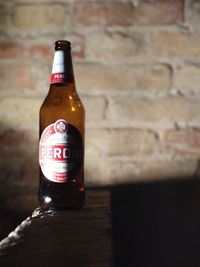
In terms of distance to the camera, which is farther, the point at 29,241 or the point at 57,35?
the point at 57,35

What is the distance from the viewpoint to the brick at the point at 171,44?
1060 mm

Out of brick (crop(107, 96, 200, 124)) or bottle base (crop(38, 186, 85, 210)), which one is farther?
brick (crop(107, 96, 200, 124))

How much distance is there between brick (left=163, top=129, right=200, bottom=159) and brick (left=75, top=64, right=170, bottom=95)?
13 cm

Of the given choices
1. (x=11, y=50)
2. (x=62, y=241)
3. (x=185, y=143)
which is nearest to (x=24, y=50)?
(x=11, y=50)

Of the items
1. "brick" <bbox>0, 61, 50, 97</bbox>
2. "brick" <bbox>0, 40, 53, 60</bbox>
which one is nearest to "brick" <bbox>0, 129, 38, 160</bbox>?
"brick" <bbox>0, 61, 50, 97</bbox>

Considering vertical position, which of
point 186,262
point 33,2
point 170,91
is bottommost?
point 186,262

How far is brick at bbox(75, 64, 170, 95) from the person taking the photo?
3.46ft

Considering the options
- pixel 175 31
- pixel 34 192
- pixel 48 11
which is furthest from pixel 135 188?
pixel 48 11

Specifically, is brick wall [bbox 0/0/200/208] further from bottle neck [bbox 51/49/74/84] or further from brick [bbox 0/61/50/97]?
bottle neck [bbox 51/49/74/84]

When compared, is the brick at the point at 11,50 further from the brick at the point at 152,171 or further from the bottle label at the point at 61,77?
the brick at the point at 152,171

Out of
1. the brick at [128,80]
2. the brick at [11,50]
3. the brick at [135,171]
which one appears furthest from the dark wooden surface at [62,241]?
the brick at [11,50]

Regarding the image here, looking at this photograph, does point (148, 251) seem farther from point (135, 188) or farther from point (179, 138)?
point (179, 138)

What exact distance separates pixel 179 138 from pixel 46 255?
642mm

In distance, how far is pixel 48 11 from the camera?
109 centimetres
